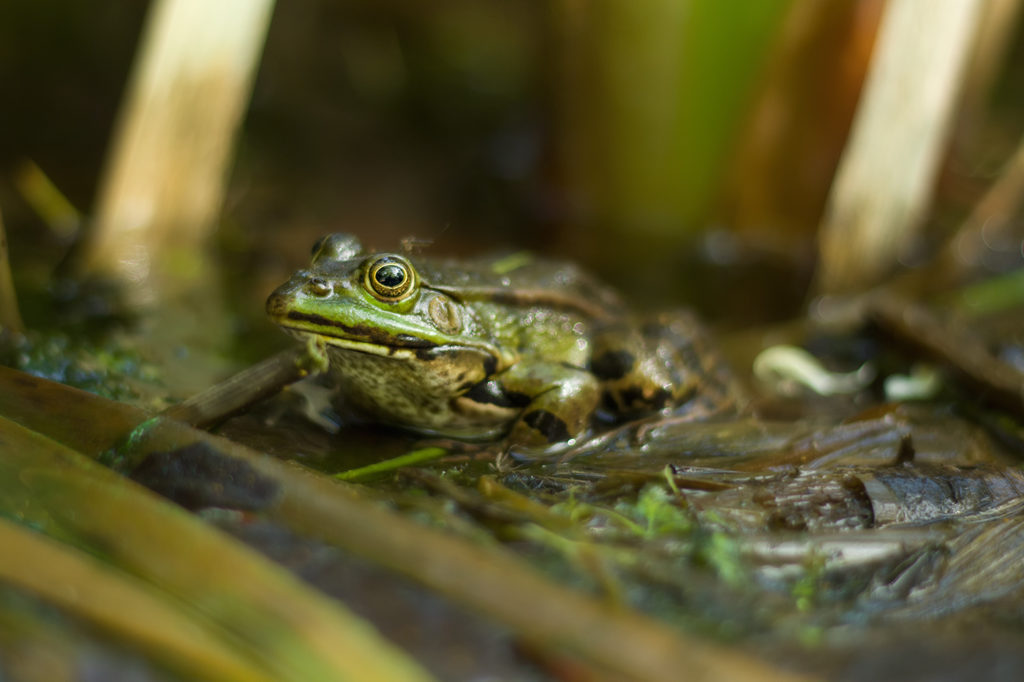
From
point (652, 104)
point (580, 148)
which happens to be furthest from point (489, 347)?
point (580, 148)

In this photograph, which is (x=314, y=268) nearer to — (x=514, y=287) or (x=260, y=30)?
(x=514, y=287)

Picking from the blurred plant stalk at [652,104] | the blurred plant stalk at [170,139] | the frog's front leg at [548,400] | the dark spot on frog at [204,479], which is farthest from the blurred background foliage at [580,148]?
the dark spot on frog at [204,479]

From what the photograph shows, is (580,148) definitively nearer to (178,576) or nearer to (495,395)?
(495,395)

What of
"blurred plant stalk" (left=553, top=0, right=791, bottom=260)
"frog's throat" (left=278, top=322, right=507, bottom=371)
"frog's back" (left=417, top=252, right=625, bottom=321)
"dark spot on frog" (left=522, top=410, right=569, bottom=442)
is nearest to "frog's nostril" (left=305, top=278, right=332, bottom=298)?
"frog's throat" (left=278, top=322, right=507, bottom=371)

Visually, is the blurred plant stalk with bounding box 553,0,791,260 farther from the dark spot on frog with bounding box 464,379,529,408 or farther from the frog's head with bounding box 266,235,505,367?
the frog's head with bounding box 266,235,505,367

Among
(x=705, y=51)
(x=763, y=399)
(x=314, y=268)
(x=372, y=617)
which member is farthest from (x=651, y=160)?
(x=372, y=617)

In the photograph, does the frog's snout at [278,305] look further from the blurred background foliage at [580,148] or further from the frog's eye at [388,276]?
the blurred background foliage at [580,148]

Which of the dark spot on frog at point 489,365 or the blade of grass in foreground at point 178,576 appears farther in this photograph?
the dark spot on frog at point 489,365
